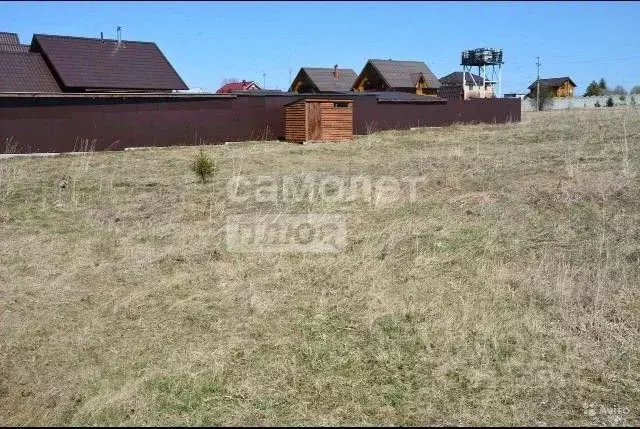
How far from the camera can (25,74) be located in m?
21.5

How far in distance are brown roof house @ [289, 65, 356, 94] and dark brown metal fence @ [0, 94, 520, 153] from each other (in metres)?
22.6

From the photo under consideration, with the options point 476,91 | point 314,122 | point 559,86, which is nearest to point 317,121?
point 314,122

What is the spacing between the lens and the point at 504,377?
367cm

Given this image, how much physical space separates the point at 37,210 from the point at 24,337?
5134 mm

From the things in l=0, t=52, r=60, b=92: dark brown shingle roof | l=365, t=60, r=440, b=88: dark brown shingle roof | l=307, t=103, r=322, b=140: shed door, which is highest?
l=365, t=60, r=440, b=88: dark brown shingle roof

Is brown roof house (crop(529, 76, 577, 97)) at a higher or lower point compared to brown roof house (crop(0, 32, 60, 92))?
higher

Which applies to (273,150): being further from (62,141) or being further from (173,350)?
(173,350)

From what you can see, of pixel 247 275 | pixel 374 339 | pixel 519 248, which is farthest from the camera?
pixel 519 248

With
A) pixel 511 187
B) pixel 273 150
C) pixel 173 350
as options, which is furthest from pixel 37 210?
pixel 273 150

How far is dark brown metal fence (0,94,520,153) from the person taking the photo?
54.9 ft

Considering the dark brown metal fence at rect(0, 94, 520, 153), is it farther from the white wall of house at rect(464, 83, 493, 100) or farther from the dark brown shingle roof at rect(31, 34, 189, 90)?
the white wall of house at rect(464, 83, 493, 100)

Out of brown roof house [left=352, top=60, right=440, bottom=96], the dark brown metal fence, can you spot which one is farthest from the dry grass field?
brown roof house [left=352, top=60, right=440, bottom=96]

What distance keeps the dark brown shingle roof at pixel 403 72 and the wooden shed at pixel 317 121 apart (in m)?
26.3

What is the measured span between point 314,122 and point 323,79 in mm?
28803
